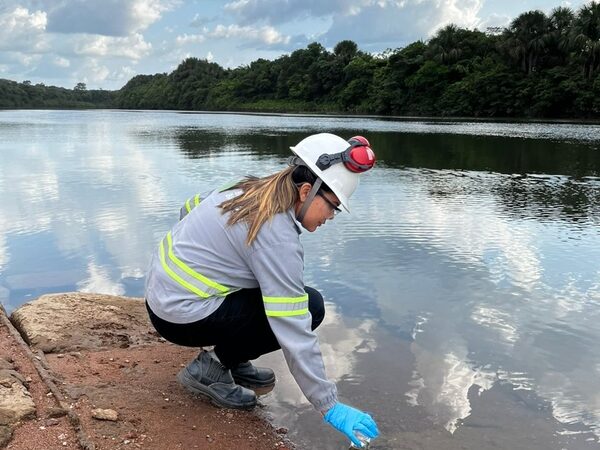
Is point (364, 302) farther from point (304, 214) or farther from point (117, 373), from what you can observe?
point (304, 214)

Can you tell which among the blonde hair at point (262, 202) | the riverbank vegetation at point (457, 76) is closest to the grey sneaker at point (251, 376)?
the blonde hair at point (262, 202)

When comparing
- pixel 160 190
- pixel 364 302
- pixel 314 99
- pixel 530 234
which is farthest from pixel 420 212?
pixel 314 99

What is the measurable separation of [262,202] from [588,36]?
53.2 meters

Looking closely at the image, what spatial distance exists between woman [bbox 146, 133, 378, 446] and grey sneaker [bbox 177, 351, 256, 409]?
22cm

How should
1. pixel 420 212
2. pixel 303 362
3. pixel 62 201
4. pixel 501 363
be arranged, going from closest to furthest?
pixel 303 362
pixel 501 363
pixel 420 212
pixel 62 201

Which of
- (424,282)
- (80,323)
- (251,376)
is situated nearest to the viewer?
(251,376)

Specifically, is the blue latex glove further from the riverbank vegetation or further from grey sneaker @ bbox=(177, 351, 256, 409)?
the riverbank vegetation

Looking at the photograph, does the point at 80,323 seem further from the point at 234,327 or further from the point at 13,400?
the point at 234,327

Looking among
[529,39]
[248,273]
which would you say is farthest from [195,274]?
[529,39]

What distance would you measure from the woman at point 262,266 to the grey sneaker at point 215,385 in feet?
0.72

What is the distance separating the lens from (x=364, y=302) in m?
4.44

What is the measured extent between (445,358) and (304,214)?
1722 millimetres

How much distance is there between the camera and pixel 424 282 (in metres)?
4.86

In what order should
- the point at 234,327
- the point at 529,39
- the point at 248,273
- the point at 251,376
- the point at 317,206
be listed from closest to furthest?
the point at 317,206 → the point at 248,273 → the point at 234,327 → the point at 251,376 → the point at 529,39
